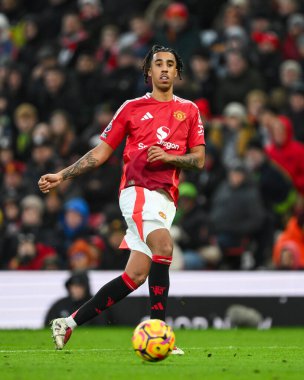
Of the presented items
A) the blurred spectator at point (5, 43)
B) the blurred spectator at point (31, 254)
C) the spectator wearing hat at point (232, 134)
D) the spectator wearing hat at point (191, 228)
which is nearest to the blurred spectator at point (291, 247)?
the spectator wearing hat at point (191, 228)

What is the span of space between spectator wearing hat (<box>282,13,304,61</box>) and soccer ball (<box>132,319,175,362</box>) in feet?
37.0

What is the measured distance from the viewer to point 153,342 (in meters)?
8.84

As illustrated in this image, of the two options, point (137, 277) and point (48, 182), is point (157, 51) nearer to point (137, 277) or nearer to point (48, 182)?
point (48, 182)

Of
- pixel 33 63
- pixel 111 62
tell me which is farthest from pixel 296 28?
pixel 33 63

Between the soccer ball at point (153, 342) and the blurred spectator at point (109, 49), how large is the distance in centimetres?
1221

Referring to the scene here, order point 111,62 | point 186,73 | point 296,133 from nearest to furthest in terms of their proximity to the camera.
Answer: point 296,133
point 186,73
point 111,62

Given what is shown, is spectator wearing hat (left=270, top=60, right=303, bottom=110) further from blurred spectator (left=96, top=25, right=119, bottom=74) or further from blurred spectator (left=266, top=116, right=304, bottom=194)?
blurred spectator (left=96, top=25, right=119, bottom=74)

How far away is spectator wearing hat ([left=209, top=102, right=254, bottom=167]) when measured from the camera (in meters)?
17.9

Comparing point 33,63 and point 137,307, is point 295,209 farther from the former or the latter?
point 33,63

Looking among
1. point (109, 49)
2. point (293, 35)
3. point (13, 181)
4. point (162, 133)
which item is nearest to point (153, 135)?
point (162, 133)

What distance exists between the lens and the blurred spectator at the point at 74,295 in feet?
49.2

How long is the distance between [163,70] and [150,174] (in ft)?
3.00

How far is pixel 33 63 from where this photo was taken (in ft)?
72.5

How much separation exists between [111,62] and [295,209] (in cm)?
542
